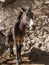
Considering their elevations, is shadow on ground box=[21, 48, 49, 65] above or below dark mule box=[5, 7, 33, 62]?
below

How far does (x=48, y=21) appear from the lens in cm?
635

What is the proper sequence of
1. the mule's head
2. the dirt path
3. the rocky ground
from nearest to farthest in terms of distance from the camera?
1. the mule's head
2. the dirt path
3. the rocky ground

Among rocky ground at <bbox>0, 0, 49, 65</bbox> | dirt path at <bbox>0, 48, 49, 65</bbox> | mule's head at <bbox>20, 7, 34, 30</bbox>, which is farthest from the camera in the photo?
rocky ground at <bbox>0, 0, 49, 65</bbox>

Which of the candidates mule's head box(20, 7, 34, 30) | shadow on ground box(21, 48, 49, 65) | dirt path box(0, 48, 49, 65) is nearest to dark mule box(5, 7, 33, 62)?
mule's head box(20, 7, 34, 30)

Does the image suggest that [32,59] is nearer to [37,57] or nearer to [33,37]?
[37,57]

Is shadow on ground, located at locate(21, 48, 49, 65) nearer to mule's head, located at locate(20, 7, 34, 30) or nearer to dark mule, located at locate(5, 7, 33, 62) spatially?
dark mule, located at locate(5, 7, 33, 62)

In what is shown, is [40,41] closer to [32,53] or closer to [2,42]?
[32,53]

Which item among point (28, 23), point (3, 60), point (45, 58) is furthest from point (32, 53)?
point (28, 23)

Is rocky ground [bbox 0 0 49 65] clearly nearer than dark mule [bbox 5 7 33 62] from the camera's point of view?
No

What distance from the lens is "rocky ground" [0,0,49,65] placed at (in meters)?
5.21

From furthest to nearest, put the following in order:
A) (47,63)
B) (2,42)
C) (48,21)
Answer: (48,21) → (2,42) → (47,63)

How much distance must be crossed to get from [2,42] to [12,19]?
0.98 m

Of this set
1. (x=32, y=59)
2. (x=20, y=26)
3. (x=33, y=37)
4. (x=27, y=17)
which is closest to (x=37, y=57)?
(x=32, y=59)

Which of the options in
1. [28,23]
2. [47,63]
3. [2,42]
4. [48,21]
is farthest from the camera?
[48,21]
